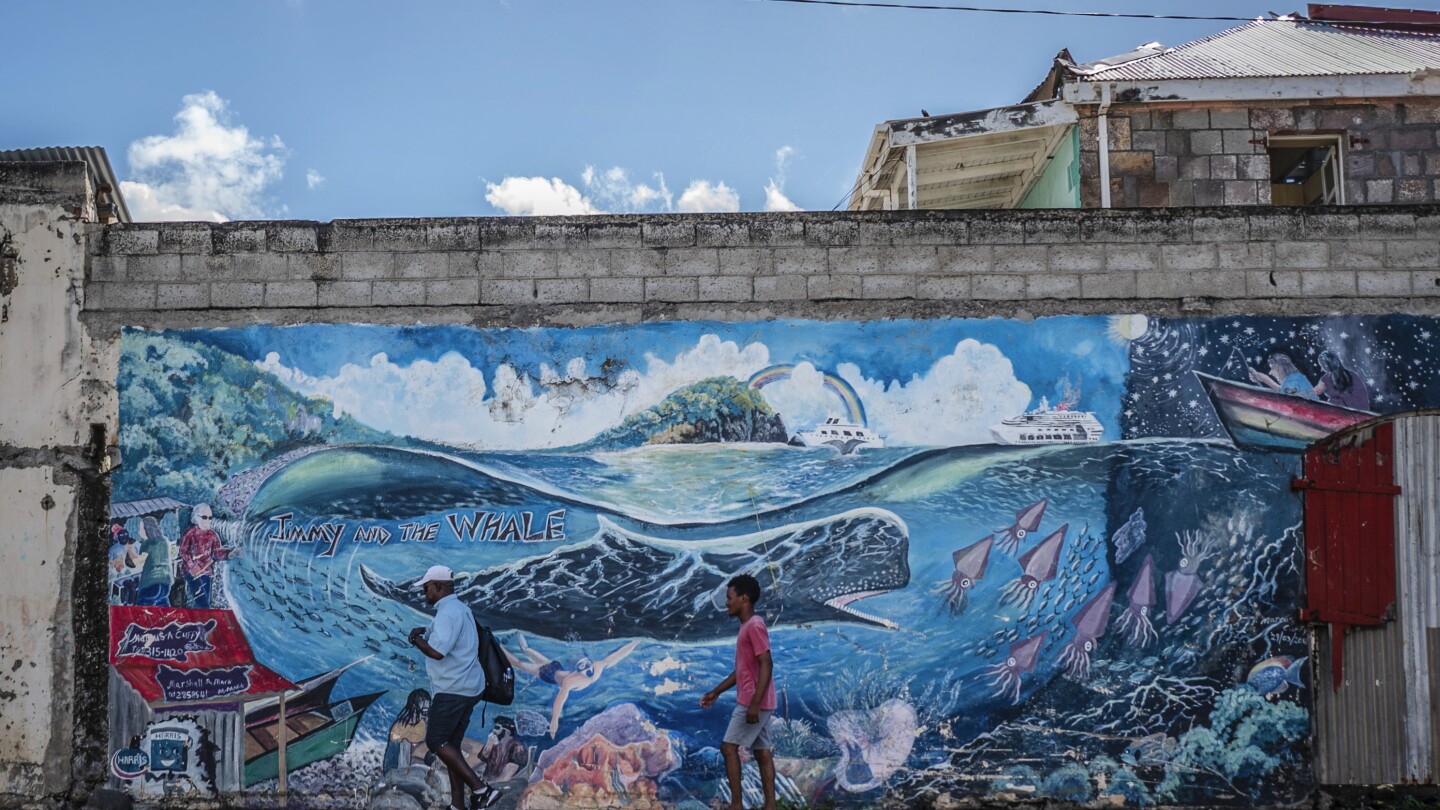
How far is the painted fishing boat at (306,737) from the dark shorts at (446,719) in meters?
0.54

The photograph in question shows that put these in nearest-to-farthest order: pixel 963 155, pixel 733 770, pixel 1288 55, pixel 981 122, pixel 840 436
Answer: pixel 733 770 → pixel 840 436 → pixel 981 122 → pixel 963 155 → pixel 1288 55

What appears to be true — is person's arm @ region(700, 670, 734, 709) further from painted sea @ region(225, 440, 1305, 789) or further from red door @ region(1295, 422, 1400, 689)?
red door @ region(1295, 422, 1400, 689)

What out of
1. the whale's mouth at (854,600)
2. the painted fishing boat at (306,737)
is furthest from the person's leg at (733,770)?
the painted fishing boat at (306,737)

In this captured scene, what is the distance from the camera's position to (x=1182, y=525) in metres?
7.39

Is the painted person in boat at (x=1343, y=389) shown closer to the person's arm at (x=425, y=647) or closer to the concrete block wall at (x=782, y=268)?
the concrete block wall at (x=782, y=268)

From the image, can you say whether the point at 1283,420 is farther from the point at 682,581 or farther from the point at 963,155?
the point at 963,155

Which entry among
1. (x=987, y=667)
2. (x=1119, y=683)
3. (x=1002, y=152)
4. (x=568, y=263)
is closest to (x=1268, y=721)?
(x=1119, y=683)

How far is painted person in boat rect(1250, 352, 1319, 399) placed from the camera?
7453 millimetres

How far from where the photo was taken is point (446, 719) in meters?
6.93

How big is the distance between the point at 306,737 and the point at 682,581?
246 centimetres

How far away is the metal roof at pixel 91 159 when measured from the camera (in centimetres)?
784

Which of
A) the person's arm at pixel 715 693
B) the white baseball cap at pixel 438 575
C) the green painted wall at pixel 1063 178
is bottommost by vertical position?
the person's arm at pixel 715 693

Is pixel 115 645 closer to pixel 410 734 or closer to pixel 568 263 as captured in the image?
pixel 410 734

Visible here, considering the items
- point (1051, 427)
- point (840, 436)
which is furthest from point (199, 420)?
point (1051, 427)
